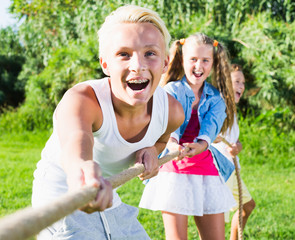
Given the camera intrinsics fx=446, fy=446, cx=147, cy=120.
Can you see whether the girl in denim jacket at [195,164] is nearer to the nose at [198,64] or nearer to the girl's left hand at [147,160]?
the nose at [198,64]

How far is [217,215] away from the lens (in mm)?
2910

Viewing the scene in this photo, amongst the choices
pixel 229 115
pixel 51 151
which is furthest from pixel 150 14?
pixel 229 115

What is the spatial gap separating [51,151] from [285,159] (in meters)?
5.57

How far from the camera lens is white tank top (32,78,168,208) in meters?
1.87

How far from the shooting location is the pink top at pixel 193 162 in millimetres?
2955

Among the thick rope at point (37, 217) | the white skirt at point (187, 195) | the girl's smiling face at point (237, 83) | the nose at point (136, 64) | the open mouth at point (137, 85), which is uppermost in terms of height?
the nose at point (136, 64)

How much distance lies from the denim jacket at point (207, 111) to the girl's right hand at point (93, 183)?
61.8 inches

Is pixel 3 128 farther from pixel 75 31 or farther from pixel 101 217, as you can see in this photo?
pixel 101 217

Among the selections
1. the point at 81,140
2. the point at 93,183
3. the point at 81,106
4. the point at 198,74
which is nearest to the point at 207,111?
the point at 198,74

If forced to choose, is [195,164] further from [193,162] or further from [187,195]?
[187,195]

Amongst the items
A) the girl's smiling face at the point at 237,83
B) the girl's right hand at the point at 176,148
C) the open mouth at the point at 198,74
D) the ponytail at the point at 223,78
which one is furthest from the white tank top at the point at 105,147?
the girl's smiling face at the point at 237,83

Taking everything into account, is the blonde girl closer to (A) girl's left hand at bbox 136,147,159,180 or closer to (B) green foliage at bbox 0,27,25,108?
(A) girl's left hand at bbox 136,147,159,180

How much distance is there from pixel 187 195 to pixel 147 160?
106 cm

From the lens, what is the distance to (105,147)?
1918mm
